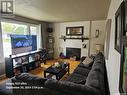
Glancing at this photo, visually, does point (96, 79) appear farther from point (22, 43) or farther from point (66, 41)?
point (66, 41)

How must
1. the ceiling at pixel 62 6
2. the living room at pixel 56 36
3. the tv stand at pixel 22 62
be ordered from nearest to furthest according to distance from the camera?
the ceiling at pixel 62 6 → the living room at pixel 56 36 → the tv stand at pixel 22 62

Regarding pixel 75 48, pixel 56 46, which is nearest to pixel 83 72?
pixel 75 48

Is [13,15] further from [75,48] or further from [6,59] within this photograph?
[75,48]

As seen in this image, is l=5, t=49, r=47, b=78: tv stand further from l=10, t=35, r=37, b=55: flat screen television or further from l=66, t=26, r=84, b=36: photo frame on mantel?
l=66, t=26, r=84, b=36: photo frame on mantel

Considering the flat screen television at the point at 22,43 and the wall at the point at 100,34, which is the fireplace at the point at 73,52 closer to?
the wall at the point at 100,34

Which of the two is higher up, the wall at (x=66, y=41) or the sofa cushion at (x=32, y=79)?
the wall at (x=66, y=41)

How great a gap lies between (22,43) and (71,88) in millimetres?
3208

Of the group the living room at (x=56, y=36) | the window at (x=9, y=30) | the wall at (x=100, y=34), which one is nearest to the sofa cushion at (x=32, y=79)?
the living room at (x=56, y=36)

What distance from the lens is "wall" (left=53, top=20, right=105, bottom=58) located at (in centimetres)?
566

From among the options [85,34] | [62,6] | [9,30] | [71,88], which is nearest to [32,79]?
[71,88]

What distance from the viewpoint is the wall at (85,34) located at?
5.66 metres

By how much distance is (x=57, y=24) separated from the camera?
21.7 feet

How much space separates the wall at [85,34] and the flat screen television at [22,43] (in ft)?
7.01

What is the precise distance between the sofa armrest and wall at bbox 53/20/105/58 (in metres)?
4.61
